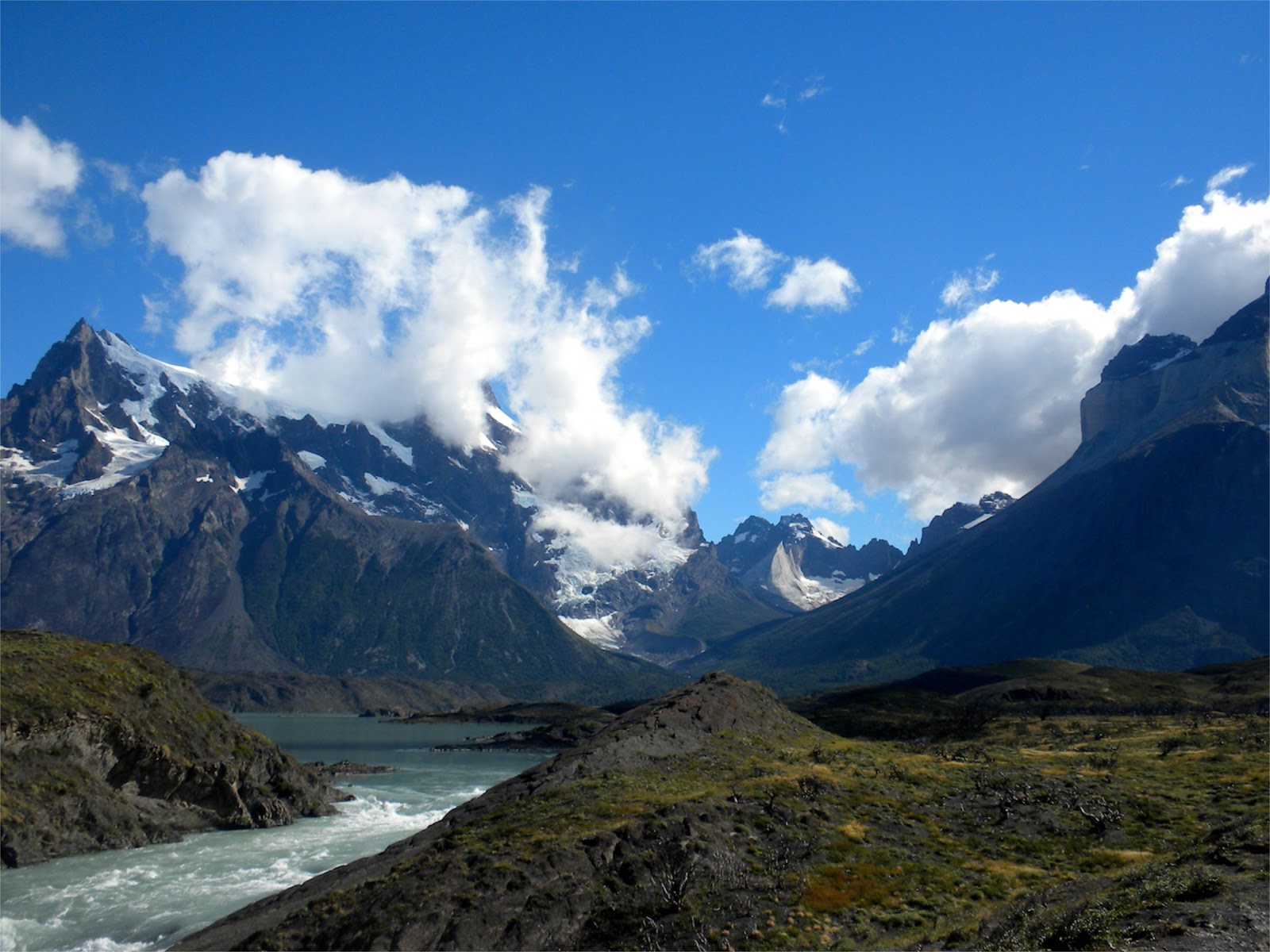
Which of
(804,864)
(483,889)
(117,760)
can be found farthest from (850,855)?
(117,760)

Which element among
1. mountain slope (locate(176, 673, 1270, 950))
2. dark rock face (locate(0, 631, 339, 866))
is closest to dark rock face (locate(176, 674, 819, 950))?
mountain slope (locate(176, 673, 1270, 950))

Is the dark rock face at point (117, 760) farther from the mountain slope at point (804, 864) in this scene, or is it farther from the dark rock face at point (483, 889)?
the mountain slope at point (804, 864)

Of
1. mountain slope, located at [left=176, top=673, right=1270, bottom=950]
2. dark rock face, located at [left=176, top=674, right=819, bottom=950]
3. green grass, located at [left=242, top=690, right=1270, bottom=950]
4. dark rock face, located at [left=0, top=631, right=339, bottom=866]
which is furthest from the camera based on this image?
dark rock face, located at [left=0, top=631, right=339, bottom=866]

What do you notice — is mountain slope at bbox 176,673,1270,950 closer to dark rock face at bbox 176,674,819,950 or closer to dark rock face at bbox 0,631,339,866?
dark rock face at bbox 176,674,819,950

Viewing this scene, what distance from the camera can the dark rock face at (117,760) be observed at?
7381cm

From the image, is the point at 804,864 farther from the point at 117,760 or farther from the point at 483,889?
the point at 117,760

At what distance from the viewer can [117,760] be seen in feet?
269

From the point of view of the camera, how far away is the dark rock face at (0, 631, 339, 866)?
73.8m

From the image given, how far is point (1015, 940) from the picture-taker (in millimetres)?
31016

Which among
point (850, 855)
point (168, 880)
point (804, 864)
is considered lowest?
point (850, 855)

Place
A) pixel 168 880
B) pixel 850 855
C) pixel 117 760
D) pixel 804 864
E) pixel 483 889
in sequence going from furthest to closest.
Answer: pixel 117 760 → pixel 168 880 → pixel 850 855 → pixel 804 864 → pixel 483 889

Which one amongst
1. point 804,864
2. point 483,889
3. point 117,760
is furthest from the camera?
point 117,760

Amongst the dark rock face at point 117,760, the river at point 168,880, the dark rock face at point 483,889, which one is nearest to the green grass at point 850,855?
the dark rock face at point 483,889

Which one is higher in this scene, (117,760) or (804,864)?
(117,760)
